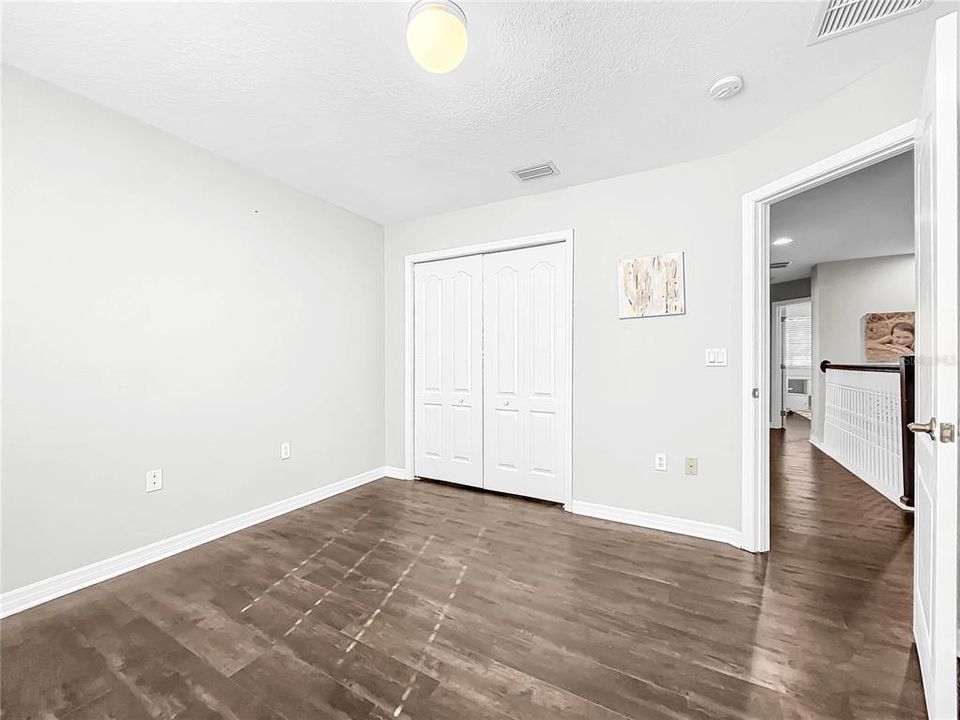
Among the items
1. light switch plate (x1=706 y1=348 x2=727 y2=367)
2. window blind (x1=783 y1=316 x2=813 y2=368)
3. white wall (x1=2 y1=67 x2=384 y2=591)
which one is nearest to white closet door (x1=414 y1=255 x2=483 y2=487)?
white wall (x1=2 y1=67 x2=384 y2=591)

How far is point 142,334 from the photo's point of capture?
2.42m

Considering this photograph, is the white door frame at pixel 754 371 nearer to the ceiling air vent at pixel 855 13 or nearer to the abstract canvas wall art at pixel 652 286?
the abstract canvas wall art at pixel 652 286

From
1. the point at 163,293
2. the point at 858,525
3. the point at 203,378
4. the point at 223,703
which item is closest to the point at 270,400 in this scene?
the point at 203,378

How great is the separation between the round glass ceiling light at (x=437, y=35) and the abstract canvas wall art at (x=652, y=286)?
1954mm

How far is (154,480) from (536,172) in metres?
3.08

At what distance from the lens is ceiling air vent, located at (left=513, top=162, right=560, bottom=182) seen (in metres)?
2.91

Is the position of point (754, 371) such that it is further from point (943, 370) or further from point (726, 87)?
point (726, 87)

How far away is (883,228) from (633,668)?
5.27 metres

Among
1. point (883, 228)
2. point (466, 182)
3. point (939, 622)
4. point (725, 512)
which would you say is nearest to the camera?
point (939, 622)

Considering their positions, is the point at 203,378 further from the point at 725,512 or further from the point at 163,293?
the point at 725,512

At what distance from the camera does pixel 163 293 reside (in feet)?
8.24

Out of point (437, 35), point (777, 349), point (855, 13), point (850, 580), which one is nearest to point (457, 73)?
point (437, 35)

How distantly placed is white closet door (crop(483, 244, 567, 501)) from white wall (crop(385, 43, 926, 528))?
178mm

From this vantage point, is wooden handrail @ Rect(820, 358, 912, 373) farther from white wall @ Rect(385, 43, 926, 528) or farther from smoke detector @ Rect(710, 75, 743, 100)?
smoke detector @ Rect(710, 75, 743, 100)
